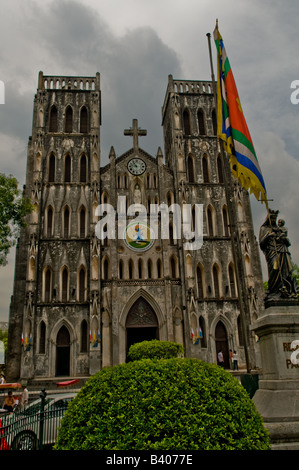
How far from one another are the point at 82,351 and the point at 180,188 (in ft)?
44.3

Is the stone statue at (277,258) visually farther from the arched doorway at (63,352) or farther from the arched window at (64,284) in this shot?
the arched doorway at (63,352)

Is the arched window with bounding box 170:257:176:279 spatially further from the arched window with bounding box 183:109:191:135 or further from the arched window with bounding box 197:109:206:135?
the arched window with bounding box 197:109:206:135

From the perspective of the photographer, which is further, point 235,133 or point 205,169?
point 205,169

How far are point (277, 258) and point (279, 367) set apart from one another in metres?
2.52

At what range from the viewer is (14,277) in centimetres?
2750

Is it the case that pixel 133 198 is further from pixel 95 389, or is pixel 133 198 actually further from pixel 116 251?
pixel 95 389

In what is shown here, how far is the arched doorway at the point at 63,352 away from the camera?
25797mm

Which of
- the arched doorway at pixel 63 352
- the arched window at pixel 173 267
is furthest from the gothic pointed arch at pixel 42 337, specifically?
the arched window at pixel 173 267

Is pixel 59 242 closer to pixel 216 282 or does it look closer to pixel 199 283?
pixel 199 283

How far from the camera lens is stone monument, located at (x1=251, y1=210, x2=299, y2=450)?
22.8ft

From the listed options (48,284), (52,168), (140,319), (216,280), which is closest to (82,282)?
(48,284)

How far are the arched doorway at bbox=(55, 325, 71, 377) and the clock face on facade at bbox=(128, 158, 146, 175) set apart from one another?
12768 millimetres

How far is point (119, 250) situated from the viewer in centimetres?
2822

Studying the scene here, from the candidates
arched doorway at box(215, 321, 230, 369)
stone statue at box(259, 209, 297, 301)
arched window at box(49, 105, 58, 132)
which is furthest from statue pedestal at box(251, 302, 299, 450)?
arched window at box(49, 105, 58, 132)
